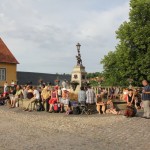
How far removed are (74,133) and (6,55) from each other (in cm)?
3370

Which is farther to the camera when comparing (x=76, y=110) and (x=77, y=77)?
(x=77, y=77)

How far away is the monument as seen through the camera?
2743 centimetres

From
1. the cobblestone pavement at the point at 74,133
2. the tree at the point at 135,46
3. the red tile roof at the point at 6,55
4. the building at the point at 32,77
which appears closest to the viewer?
the cobblestone pavement at the point at 74,133

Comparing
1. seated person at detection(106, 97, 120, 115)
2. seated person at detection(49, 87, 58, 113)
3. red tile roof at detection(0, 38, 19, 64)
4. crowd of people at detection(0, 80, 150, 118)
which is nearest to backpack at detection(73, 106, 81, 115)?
A: crowd of people at detection(0, 80, 150, 118)

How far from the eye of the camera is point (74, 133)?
1302cm

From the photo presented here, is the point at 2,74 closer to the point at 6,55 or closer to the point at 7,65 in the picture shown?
the point at 7,65

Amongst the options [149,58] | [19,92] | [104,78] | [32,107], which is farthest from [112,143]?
[104,78]

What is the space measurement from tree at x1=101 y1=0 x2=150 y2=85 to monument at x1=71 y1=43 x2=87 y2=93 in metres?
9.45

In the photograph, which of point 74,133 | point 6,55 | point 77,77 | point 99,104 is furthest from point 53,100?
point 6,55

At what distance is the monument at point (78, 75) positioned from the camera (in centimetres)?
2743

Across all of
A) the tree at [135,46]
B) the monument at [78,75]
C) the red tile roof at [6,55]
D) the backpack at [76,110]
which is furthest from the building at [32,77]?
the backpack at [76,110]

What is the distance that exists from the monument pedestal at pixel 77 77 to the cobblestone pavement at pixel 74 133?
10.00 meters

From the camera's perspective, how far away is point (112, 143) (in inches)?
435

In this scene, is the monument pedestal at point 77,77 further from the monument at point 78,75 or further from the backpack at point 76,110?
the backpack at point 76,110
